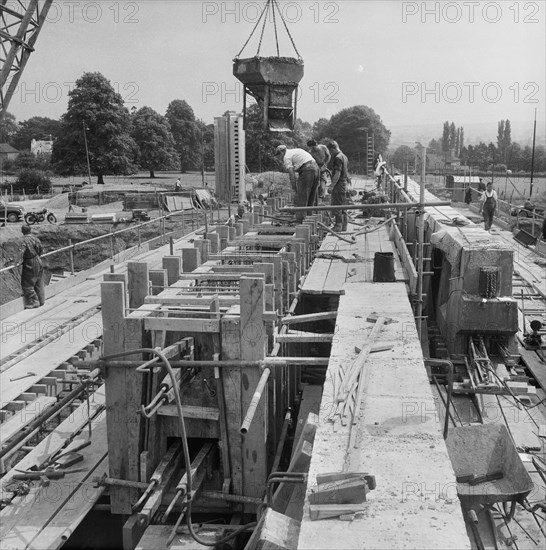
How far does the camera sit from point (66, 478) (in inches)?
321

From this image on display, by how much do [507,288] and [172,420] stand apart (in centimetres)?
612

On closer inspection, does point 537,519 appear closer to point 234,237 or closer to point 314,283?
point 314,283

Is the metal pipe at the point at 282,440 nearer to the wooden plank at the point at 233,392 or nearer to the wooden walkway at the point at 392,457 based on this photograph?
the wooden plank at the point at 233,392

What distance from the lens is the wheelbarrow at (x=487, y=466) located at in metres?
6.08

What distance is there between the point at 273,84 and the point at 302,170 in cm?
546

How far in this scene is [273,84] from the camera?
19484 mm

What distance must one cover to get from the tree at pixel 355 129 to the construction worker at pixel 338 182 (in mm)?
57186

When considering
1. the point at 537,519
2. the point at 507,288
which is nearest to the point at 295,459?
the point at 537,519

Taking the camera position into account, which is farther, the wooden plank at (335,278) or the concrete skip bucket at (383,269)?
the concrete skip bucket at (383,269)

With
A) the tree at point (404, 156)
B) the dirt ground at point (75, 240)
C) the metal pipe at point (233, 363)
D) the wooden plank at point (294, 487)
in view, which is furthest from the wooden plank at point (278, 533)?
the tree at point (404, 156)

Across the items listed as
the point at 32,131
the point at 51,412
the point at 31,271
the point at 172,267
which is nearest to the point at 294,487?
the point at 51,412

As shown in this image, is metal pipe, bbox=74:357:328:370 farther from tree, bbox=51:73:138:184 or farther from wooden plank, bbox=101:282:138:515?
tree, bbox=51:73:138:184

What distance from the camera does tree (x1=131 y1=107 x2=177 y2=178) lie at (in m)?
70.8

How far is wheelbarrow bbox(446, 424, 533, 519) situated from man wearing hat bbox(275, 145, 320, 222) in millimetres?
8896
